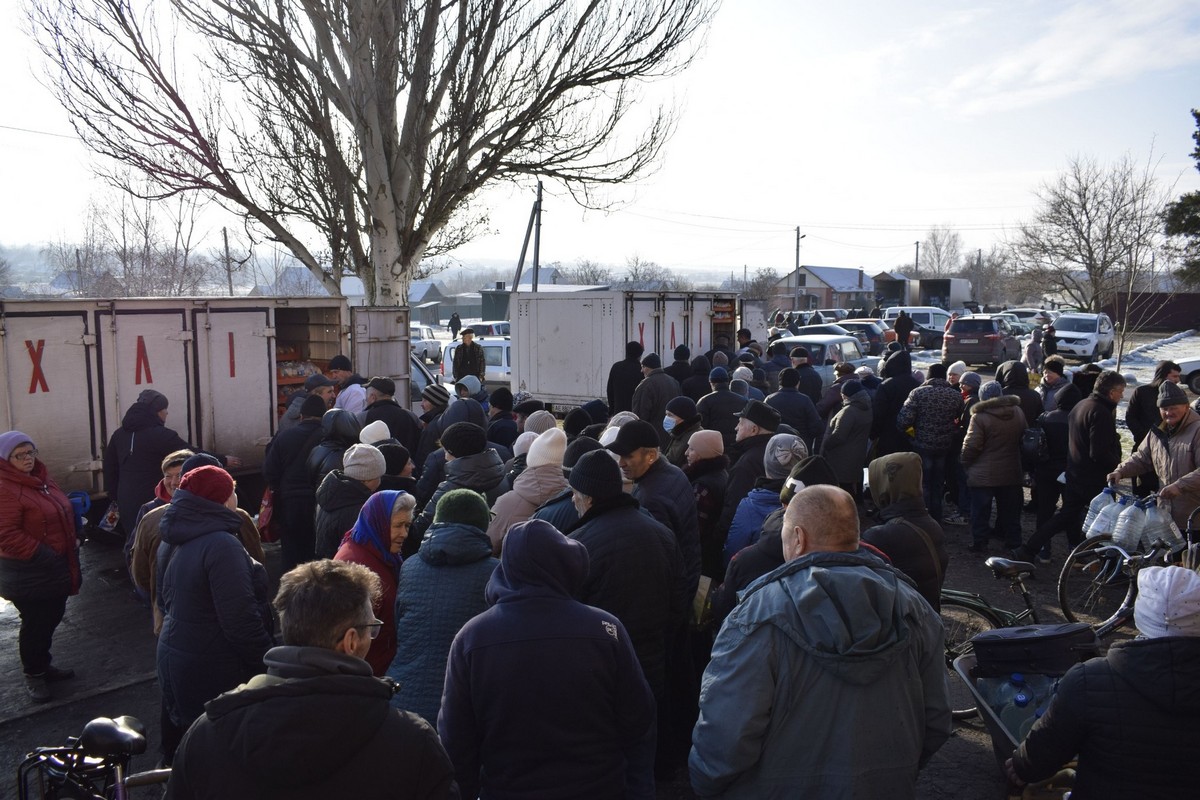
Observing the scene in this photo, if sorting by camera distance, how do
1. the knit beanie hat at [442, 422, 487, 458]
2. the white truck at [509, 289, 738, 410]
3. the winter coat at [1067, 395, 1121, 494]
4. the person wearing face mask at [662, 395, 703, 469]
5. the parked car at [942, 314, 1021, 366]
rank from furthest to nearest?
the parked car at [942, 314, 1021, 366]
the white truck at [509, 289, 738, 410]
the winter coat at [1067, 395, 1121, 494]
the person wearing face mask at [662, 395, 703, 469]
the knit beanie hat at [442, 422, 487, 458]

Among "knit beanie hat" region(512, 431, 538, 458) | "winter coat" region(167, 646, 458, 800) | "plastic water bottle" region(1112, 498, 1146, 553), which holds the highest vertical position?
"knit beanie hat" region(512, 431, 538, 458)

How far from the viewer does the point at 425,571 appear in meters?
3.53

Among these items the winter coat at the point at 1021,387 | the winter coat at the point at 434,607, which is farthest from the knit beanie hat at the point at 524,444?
the winter coat at the point at 1021,387

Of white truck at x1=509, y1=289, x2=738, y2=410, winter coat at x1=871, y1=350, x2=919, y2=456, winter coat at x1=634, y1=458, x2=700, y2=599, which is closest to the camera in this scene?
winter coat at x1=634, y1=458, x2=700, y2=599

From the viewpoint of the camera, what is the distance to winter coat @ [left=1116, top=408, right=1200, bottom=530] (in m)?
6.73

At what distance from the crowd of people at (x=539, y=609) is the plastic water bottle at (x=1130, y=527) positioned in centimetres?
30

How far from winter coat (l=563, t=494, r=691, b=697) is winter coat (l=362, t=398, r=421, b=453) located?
4518 mm

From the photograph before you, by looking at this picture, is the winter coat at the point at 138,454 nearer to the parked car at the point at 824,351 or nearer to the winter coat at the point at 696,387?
the winter coat at the point at 696,387

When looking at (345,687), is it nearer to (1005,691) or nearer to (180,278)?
(1005,691)

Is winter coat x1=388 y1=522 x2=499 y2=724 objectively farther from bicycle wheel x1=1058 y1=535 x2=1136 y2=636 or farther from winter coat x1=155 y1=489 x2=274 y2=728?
bicycle wheel x1=1058 y1=535 x2=1136 y2=636

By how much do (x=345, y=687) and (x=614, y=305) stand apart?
13067 mm

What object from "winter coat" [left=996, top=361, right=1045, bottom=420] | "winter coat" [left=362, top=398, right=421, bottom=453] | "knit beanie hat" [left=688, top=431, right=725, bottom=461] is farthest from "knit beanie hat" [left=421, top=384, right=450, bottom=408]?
"winter coat" [left=996, top=361, right=1045, bottom=420]

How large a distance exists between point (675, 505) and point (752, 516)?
19.4 inches

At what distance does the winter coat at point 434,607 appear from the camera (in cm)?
344
